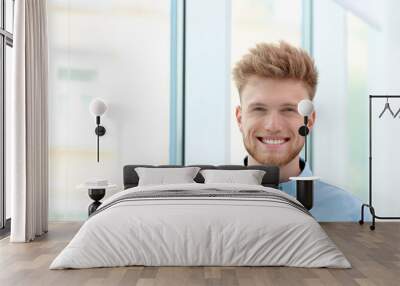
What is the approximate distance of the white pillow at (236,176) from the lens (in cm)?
630

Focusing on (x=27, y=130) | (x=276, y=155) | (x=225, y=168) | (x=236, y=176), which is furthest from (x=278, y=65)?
(x=27, y=130)

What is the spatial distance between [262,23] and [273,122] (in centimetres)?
128

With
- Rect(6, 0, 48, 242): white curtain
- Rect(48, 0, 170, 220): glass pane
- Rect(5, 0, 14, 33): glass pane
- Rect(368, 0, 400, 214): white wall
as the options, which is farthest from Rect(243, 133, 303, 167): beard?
Rect(5, 0, 14, 33): glass pane

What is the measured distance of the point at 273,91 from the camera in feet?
22.6

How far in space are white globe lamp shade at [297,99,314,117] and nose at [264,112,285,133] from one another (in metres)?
0.26

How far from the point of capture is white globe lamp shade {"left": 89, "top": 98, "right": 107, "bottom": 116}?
22.2ft

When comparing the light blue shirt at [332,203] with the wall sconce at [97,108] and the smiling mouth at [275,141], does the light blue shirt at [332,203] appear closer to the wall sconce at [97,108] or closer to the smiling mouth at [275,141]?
the smiling mouth at [275,141]

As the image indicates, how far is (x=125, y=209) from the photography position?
447cm

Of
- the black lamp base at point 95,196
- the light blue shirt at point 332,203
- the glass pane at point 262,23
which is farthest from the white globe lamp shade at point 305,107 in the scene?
the black lamp base at point 95,196

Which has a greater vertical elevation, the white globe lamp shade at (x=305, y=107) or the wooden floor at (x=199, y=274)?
the white globe lamp shade at (x=305, y=107)

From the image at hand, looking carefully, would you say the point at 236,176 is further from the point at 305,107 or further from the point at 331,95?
the point at 331,95

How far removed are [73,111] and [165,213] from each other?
3.14 metres

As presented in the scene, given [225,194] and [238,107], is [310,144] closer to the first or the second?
[238,107]

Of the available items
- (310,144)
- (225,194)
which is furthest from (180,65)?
(225,194)
